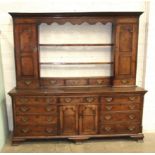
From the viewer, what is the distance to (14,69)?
335 cm

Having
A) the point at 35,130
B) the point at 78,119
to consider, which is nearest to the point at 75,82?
the point at 78,119

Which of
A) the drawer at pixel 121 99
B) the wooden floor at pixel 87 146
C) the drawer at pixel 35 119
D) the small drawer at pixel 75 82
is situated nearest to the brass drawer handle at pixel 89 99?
the drawer at pixel 121 99

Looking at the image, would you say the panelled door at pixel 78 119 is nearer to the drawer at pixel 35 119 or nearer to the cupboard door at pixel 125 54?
the drawer at pixel 35 119

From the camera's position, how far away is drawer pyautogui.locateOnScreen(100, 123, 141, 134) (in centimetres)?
306

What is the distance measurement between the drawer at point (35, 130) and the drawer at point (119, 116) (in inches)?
31.1

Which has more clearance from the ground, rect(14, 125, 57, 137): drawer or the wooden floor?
rect(14, 125, 57, 137): drawer

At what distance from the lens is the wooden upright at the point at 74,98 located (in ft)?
9.62

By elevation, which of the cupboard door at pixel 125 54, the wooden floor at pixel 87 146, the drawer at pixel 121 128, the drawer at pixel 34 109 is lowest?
the wooden floor at pixel 87 146

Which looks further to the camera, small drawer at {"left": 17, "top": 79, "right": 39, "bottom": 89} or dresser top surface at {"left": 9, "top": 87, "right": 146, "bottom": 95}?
small drawer at {"left": 17, "top": 79, "right": 39, "bottom": 89}

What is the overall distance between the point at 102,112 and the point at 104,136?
1.29 ft

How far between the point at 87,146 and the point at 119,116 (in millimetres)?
673

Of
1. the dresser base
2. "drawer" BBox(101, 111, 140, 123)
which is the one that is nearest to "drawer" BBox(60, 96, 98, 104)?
"drawer" BBox(101, 111, 140, 123)

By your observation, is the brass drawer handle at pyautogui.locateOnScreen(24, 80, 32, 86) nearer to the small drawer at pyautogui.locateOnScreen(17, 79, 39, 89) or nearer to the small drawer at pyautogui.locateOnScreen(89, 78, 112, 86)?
the small drawer at pyautogui.locateOnScreen(17, 79, 39, 89)
